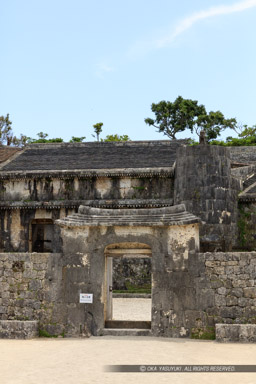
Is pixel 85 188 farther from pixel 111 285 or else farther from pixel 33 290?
pixel 33 290

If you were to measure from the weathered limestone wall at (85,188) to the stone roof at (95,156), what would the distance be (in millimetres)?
703

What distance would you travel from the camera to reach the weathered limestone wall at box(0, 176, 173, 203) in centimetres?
2545

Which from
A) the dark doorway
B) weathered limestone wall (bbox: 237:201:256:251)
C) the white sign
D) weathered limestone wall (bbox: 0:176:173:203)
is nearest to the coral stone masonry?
the white sign

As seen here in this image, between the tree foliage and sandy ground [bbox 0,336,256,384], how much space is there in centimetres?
3784

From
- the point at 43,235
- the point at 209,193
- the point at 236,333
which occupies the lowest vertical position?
A: the point at 236,333

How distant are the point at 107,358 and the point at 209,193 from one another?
1273 centimetres

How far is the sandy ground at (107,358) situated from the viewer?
30.1 feet

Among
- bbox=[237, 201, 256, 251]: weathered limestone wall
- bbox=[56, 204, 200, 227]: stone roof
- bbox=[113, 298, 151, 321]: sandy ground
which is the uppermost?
bbox=[56, 204, 200, 227]: stone roof

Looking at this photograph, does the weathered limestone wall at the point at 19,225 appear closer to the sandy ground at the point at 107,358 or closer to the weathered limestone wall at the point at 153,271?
the weathered limestone wall at the point at 153,271

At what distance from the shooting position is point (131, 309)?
21156mm

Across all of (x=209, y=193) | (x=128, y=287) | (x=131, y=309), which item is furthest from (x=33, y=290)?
(x=128, y=287)

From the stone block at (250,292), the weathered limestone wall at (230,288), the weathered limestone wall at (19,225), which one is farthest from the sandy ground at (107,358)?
the weathered limestone wall at (19,225)

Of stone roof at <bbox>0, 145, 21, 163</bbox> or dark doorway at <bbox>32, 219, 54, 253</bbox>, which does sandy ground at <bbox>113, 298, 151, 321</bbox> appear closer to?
dark doorway at <bbox>32, 219, 54, 253</bbox>

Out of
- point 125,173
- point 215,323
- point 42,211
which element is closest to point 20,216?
point 42,211
